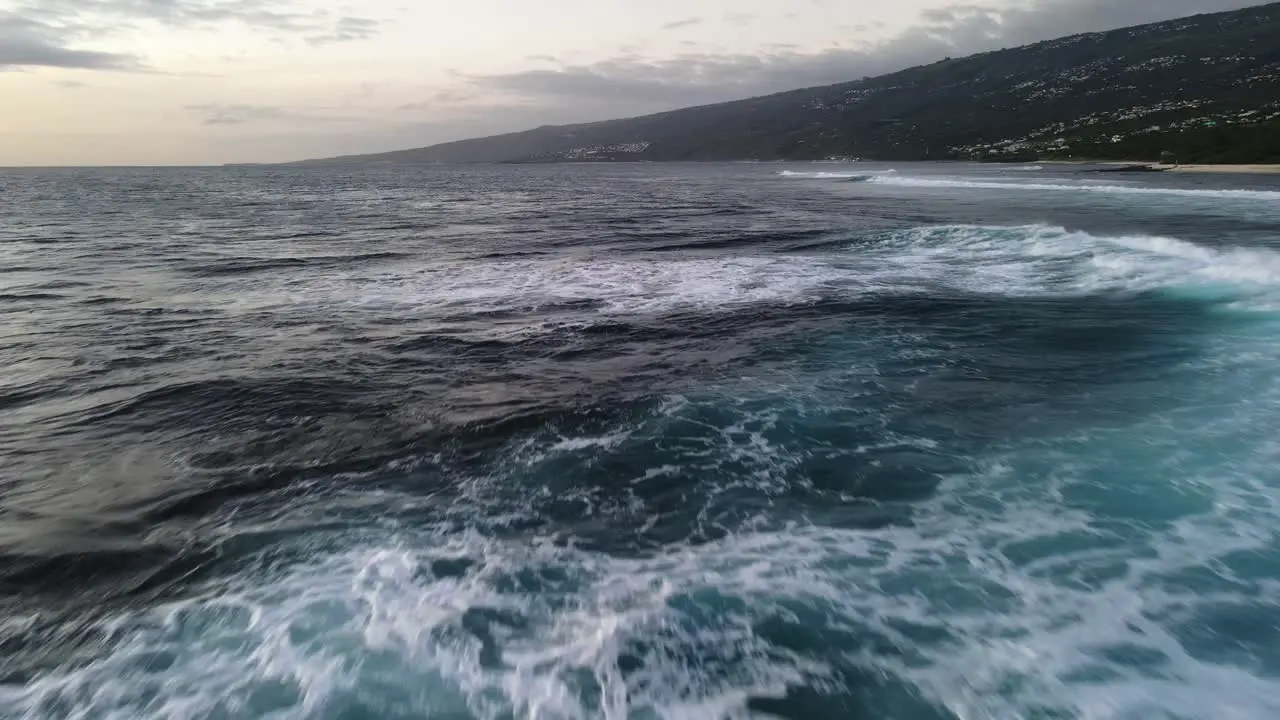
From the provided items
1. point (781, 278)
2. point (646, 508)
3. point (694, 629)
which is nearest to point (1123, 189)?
point (781, 278)

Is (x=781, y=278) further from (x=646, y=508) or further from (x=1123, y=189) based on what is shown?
(x=1123, y=189)

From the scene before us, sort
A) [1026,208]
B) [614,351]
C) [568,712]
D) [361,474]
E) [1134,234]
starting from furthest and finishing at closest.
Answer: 1. [1026,208]
2. [1134,234]
3. [614,351]
4. [361,474]
5. [568,712]

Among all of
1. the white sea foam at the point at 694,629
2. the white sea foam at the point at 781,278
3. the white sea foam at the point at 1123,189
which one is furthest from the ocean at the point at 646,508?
the white sea foam at the point at 1123,189

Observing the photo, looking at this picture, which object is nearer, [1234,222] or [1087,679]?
[1087,679]

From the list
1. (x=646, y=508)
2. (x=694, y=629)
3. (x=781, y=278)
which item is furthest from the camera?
(x=781, y=278)

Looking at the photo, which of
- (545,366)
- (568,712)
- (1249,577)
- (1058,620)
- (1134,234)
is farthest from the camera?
(1134,234)

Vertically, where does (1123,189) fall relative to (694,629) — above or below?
below

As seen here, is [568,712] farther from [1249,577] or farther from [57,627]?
[1249,577]

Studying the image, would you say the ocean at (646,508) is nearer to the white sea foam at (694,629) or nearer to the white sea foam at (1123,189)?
the white sea foam at (694,629)

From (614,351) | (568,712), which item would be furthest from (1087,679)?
(614,351)
